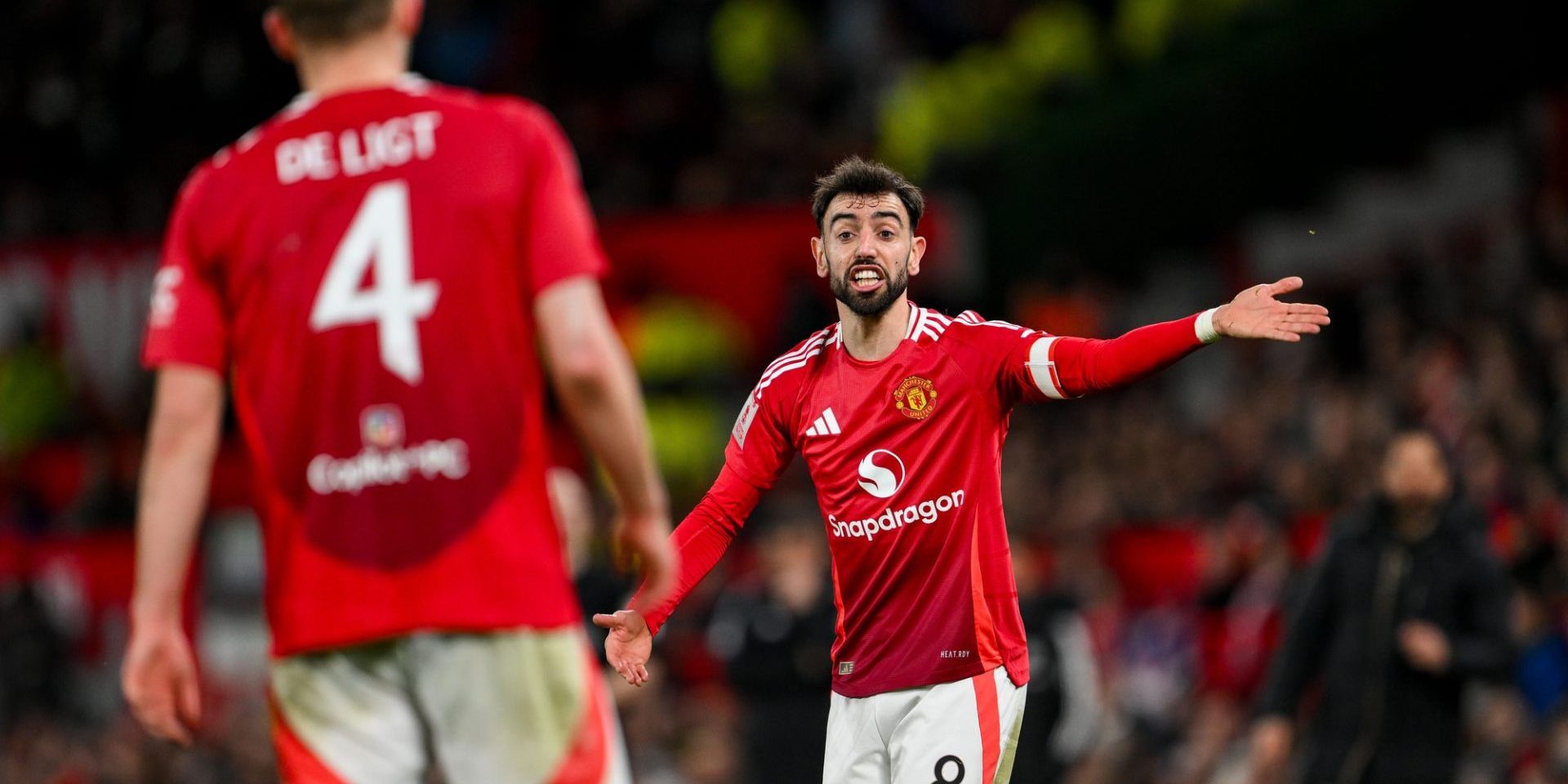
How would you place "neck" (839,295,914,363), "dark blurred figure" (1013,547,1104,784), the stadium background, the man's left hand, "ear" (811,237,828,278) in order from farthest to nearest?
the stadium background < "dark blurred figure" (1013,547,1104,784) < the man's left hand < "ear" (811,237,828,278) < "neck" (839,295,914,363)

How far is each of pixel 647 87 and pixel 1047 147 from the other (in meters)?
4.97

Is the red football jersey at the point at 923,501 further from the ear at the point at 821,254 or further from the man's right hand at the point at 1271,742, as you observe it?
the man's right hand at the point at 1271,742

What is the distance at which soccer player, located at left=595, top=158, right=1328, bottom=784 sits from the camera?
20.7ft

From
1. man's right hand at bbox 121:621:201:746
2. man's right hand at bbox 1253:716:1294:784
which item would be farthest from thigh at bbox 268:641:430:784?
man's right hand at bbox 1253:716:1294:784

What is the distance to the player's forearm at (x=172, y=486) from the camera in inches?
164

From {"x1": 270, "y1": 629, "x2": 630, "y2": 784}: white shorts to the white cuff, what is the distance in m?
2.42

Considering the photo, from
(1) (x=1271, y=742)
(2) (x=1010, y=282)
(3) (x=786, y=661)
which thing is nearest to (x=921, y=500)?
(1) (x=1271, y=742)

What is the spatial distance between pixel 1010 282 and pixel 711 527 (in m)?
12.3

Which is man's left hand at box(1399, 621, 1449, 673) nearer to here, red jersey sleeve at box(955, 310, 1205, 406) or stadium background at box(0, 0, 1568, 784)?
stadium background at box(0, 0, 1568, 784)

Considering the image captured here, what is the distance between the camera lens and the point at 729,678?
42.2 ft

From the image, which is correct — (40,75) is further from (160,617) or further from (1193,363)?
(160,617)

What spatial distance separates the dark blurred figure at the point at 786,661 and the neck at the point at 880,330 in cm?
538

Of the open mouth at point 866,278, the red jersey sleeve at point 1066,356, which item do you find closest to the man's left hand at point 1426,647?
the red jersey sleeve at point 1066,356

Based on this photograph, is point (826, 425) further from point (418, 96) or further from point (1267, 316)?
point (418, 96)
